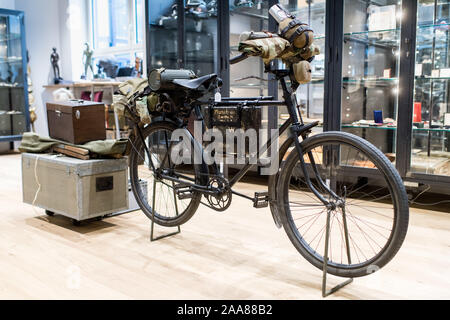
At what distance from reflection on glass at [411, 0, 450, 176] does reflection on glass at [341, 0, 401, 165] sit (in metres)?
0.18

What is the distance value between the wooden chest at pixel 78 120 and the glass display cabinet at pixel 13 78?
3.79 metres

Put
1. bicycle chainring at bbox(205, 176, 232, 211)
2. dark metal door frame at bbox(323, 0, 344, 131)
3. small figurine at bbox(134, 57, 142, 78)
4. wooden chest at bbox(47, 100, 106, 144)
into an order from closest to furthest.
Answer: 1. bicycle chainring at bbox(205, 176, 232, 211)
2. wooden chest at bbox(47, 100, 106, 144)
3. dark metal door frame at bbox(323, 0, 344, 131)
4. small figurine at bbox(134, 57, 142, 78)

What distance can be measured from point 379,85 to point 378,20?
50 centimetres

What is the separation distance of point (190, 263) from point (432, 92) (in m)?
2.31

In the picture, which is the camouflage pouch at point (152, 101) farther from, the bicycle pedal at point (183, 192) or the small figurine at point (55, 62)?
the small figurine at point (55, 62)

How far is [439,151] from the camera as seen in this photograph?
3.40 metres

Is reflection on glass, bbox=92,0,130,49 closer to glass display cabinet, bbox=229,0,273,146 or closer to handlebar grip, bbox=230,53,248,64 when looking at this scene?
glass display cabinet, bbox=229,0,273,146

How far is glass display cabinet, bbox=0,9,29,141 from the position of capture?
6316 millimetres

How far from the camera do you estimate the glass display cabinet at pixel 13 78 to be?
6316 mm

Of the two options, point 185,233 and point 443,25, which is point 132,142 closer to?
point 185,233

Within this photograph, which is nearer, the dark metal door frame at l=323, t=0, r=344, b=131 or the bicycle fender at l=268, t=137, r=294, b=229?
the bicycle fender at l=268, t=137, r=294, b=229

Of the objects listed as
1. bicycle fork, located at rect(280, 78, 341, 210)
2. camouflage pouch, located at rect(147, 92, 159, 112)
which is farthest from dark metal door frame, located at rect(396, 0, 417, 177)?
camouflage pouch, located at rect(147, 92, 159, 112)

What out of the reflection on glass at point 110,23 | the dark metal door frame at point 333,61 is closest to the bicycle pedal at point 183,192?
the dark metal door frame at point 333,61

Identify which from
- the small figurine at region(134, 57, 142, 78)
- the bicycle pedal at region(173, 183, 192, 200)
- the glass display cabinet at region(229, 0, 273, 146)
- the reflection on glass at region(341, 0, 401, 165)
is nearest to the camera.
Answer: the bicycle pedal at region(173, 183, 192, 200)
